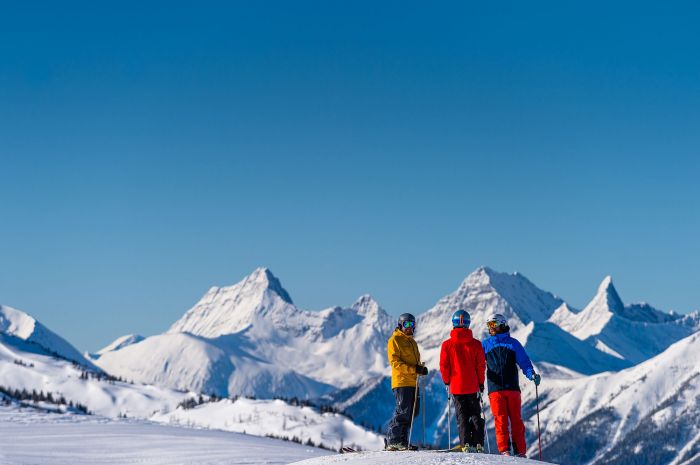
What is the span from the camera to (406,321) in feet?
87.4

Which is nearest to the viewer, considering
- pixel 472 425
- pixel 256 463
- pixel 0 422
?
pixel 472 425

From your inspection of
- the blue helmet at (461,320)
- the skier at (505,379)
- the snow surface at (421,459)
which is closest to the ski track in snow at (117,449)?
the skier at (505,379)

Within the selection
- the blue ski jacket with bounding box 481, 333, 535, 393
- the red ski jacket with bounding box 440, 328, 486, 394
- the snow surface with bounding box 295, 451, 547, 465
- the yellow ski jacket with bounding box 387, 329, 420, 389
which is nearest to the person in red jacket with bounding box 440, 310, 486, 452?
the red ski jacket with bounding box 440, 328, 486, 394

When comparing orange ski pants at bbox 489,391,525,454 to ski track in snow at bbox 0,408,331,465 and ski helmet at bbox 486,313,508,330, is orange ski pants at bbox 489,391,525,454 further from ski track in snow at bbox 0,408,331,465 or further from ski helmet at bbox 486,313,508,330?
ski track in snow at bbox 0,408,331,465

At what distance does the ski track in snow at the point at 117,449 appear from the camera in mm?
57125

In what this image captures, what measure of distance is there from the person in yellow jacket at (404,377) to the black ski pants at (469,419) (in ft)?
3.94

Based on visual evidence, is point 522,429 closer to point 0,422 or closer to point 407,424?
point 407,424

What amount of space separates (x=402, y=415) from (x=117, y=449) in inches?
1922

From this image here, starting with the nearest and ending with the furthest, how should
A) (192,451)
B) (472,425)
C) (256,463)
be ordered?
1. (472,425)
2. (256,463)
3. (192,451)

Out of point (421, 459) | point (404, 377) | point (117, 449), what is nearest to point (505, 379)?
point (404, 377)

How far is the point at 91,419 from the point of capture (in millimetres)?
114312

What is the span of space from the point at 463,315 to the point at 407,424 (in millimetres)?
3343

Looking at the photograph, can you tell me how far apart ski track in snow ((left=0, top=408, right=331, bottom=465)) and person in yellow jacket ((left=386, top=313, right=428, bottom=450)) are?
25523mm

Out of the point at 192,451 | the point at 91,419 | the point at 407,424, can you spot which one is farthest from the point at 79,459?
the point at 91,419
